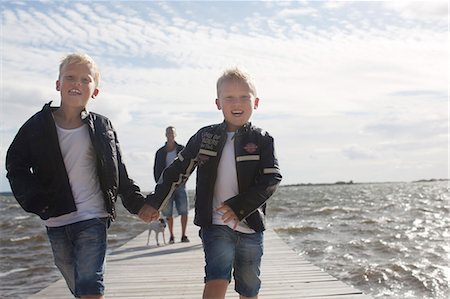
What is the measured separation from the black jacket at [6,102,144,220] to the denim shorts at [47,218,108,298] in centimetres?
12

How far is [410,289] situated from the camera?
26.6ft

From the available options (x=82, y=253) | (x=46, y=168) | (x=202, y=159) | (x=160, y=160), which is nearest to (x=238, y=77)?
(x=202, y=159)

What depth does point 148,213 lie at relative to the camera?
342 centimetres

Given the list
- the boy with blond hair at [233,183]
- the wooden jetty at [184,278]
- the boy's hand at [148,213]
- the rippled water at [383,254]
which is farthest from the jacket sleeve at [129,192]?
the rippled water at [383,254]

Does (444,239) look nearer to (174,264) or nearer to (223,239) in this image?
(174,264)

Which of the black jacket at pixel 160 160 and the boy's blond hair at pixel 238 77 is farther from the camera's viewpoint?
the black jacket at pixel 160 160

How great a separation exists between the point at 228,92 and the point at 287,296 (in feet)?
8.48

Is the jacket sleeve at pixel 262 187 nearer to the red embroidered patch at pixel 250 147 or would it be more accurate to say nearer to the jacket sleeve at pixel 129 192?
the red embroidered patch at pixel 250 147

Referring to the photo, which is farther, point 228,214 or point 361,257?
point 361,257

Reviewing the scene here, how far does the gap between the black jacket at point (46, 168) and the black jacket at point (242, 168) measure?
417mm

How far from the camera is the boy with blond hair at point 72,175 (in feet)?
10.1

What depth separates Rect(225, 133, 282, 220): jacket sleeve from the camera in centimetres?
320

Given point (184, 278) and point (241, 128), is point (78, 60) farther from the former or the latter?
point (184, 278)

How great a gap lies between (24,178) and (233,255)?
1302 mm
